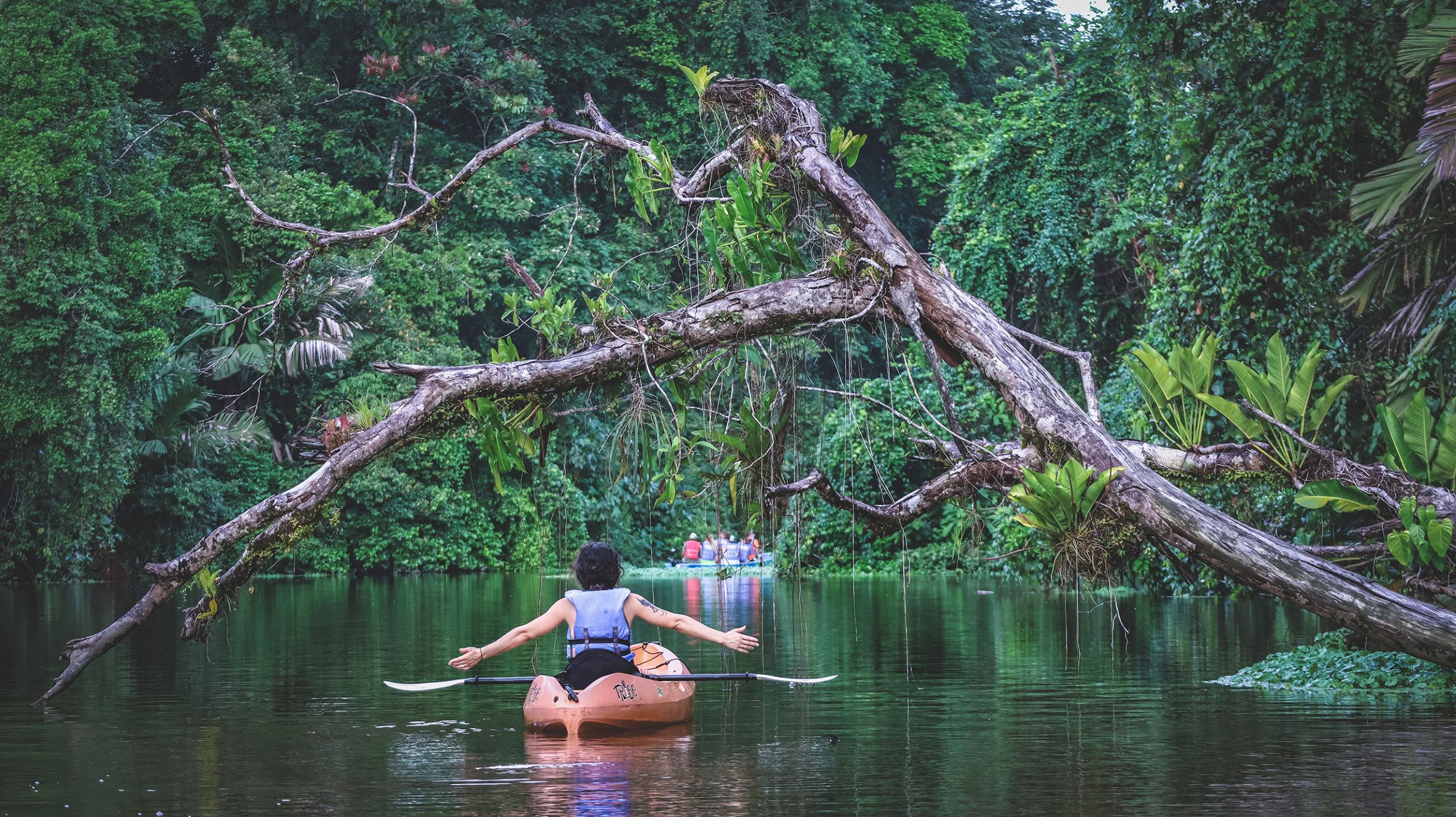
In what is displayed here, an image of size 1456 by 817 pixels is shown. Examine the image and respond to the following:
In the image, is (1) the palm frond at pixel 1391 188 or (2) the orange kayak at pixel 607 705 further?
(1) the palm frond at pixel 1391 188

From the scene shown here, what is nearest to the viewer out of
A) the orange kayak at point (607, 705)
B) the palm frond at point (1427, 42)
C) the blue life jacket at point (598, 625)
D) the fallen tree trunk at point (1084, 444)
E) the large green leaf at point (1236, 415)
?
the fallen tree trunk at point (1084, 444)

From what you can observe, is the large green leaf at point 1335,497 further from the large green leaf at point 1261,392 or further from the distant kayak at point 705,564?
the distant kayak at point 705,564

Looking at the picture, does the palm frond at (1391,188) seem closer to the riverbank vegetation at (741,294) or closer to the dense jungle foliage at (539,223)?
the riverbank vegetation at (741,294)

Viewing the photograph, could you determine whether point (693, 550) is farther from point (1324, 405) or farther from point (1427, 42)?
point (1324, 405)

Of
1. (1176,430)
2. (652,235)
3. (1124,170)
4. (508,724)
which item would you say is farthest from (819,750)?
(652,235)

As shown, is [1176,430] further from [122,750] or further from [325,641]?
[325,641]

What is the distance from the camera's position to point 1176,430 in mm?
9969

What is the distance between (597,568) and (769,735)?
55.2 inches

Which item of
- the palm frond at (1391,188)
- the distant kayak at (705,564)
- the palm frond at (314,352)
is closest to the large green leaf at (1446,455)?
the palm frond at (1391,188)

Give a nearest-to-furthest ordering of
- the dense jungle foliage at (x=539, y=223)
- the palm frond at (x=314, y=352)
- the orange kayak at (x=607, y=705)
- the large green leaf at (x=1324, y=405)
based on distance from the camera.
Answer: the orange kayak at (x=607, y=705) → the large green leaf at (x=1324, y=405) → the dense jungle foliage at (x=539, y=223) → the palm frond at (x=314, y=352)

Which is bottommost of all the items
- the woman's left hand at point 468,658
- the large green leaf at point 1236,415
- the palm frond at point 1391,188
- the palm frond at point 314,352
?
the woman's left hand at point 468,658

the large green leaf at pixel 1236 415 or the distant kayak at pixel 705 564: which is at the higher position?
the large green leaf at pixel 1236 415

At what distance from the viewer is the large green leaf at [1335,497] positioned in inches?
359

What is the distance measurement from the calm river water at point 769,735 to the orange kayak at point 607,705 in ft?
0.58
